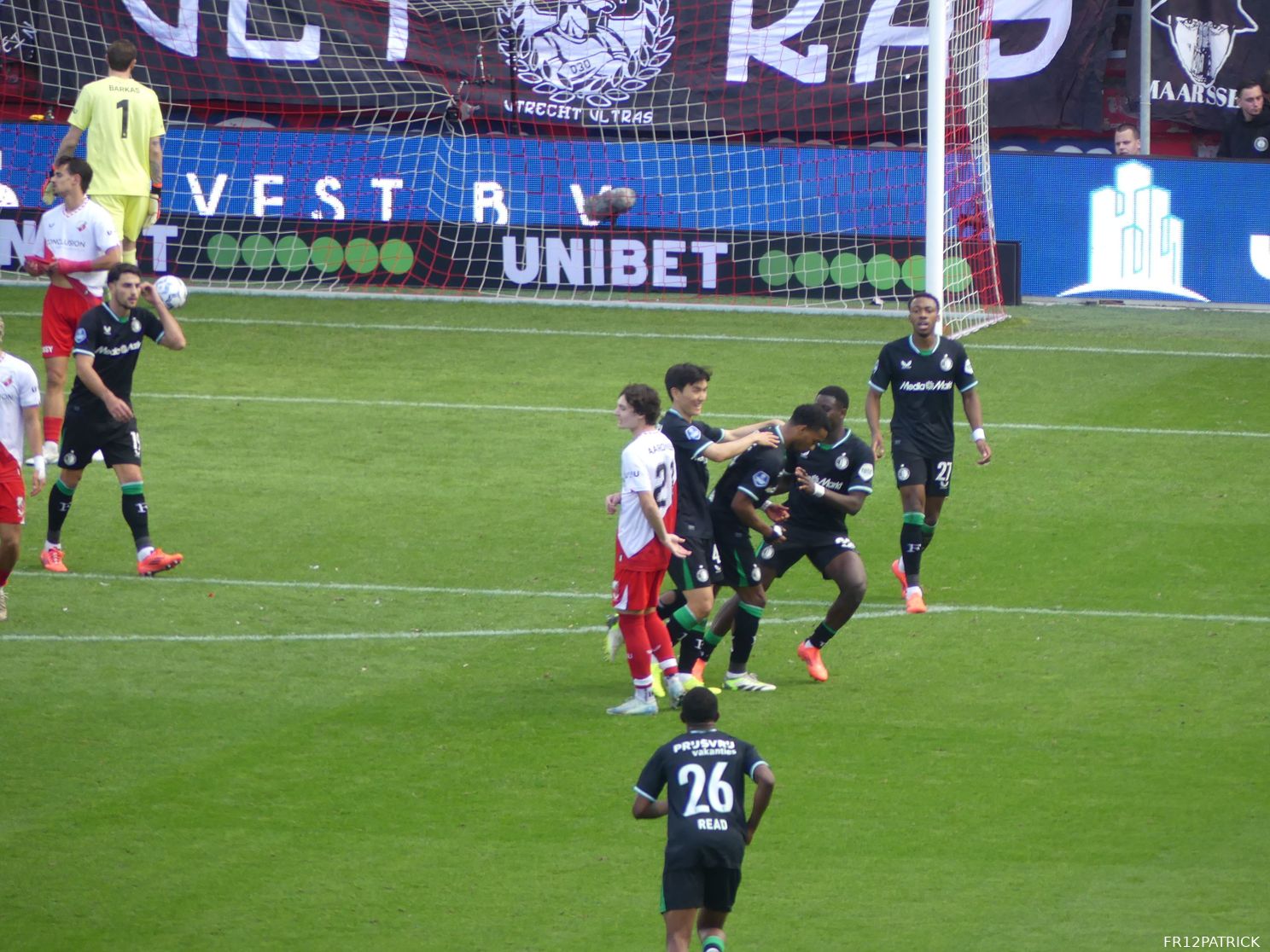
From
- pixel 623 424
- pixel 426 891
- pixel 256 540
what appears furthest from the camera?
pixel 256 540

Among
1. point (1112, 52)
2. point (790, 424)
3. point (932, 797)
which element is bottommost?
point (932, 797)

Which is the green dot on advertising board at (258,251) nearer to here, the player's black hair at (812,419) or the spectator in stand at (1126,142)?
the spectator in stand at (1126,142)

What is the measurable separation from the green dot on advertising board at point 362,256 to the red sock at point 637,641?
1371 cm

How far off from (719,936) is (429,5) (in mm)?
19480

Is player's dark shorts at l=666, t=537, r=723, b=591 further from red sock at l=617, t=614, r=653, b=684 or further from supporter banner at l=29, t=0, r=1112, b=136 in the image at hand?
supporter banner at l=29, t=0, r=1112, b=136

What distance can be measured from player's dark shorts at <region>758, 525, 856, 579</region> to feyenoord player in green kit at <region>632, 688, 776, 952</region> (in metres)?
3.67

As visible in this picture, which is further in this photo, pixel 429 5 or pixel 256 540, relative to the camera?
pixel 429 5

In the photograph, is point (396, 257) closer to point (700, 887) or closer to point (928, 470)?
point (928, 470)

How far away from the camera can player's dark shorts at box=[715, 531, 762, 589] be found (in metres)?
10.2

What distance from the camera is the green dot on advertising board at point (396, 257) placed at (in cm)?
2272

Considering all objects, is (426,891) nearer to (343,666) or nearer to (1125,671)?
(343,666)

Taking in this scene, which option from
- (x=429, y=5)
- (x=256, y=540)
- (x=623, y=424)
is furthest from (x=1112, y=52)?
(x=623, y=424)

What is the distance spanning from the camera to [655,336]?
2030cm

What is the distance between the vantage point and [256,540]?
13.3m
